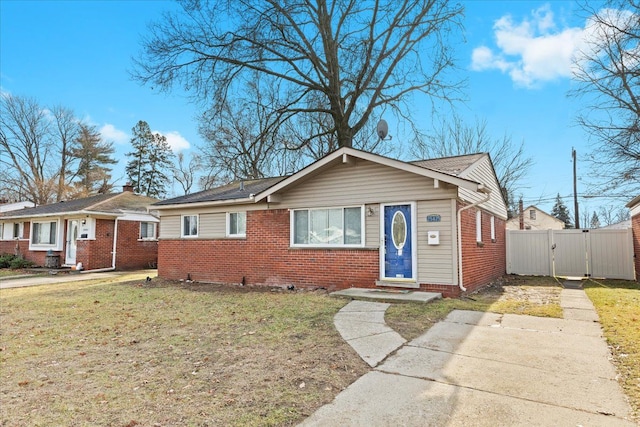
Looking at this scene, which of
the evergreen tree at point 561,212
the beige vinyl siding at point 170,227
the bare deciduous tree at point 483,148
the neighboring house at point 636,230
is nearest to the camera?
the neighboring house at point 636,230

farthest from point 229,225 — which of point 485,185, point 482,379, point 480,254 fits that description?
point 482,379

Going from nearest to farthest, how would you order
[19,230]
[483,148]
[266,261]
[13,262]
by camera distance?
[266,261]
[13,262]
[19,230]
[483,148]

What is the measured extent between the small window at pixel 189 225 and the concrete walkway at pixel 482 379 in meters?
8.89

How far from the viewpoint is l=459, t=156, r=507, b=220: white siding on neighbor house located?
397 inches

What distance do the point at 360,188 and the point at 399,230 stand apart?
1554 millimetres

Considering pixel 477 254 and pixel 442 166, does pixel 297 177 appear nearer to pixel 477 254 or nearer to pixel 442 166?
pixel 442 166

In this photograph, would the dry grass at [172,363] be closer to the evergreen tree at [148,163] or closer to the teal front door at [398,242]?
the teal front door at [398,242]

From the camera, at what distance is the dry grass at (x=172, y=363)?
10.8 feet

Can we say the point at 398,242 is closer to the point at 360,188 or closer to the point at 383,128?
the point at 360,188

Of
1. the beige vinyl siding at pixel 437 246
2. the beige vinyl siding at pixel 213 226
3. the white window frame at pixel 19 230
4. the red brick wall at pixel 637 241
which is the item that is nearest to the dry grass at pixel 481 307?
the beige vinyl siding at pixel 437 246

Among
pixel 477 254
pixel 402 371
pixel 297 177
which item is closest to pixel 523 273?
pixel 477 254

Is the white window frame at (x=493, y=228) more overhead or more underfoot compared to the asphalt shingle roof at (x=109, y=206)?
more underfoot

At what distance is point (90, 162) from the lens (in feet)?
122

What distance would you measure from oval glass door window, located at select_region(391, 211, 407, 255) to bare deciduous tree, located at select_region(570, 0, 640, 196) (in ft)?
40.1
